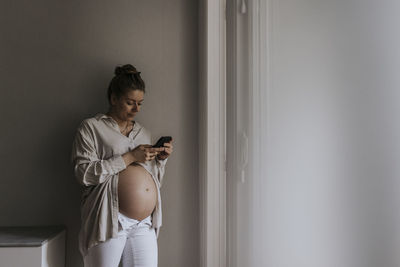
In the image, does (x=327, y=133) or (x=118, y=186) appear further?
(x=118, y=186)

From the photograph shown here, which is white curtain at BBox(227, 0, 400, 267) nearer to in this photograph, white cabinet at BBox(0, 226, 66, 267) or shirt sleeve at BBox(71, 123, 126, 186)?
shirt sleeve at BBox(71, 123, 126, 186)

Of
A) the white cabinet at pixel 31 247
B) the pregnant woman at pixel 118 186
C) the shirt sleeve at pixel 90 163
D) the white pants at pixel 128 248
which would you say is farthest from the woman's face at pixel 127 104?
the white cabinet at pixel 31 247

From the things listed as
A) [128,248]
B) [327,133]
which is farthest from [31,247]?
[327,133]

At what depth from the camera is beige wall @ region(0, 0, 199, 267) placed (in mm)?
2078

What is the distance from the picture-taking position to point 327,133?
27.0 inches

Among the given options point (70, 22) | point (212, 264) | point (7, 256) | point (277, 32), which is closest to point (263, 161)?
point (277, 32)

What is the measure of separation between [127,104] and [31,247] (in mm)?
847

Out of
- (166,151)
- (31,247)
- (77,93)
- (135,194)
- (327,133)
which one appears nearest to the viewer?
(327,133)

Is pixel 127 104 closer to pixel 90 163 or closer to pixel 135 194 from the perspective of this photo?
pixel 90 163

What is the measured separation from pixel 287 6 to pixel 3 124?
1.87 meters

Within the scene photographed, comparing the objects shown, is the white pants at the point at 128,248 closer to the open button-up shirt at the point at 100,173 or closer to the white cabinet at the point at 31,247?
the open button-up shirt at the point at 100,173

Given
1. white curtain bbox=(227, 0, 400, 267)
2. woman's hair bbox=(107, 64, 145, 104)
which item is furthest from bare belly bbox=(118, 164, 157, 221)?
white curtain bbox=(227, 0, 400, 267)

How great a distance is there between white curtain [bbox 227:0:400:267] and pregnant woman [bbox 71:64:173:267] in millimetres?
741

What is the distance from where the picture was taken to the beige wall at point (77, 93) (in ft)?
6.82
